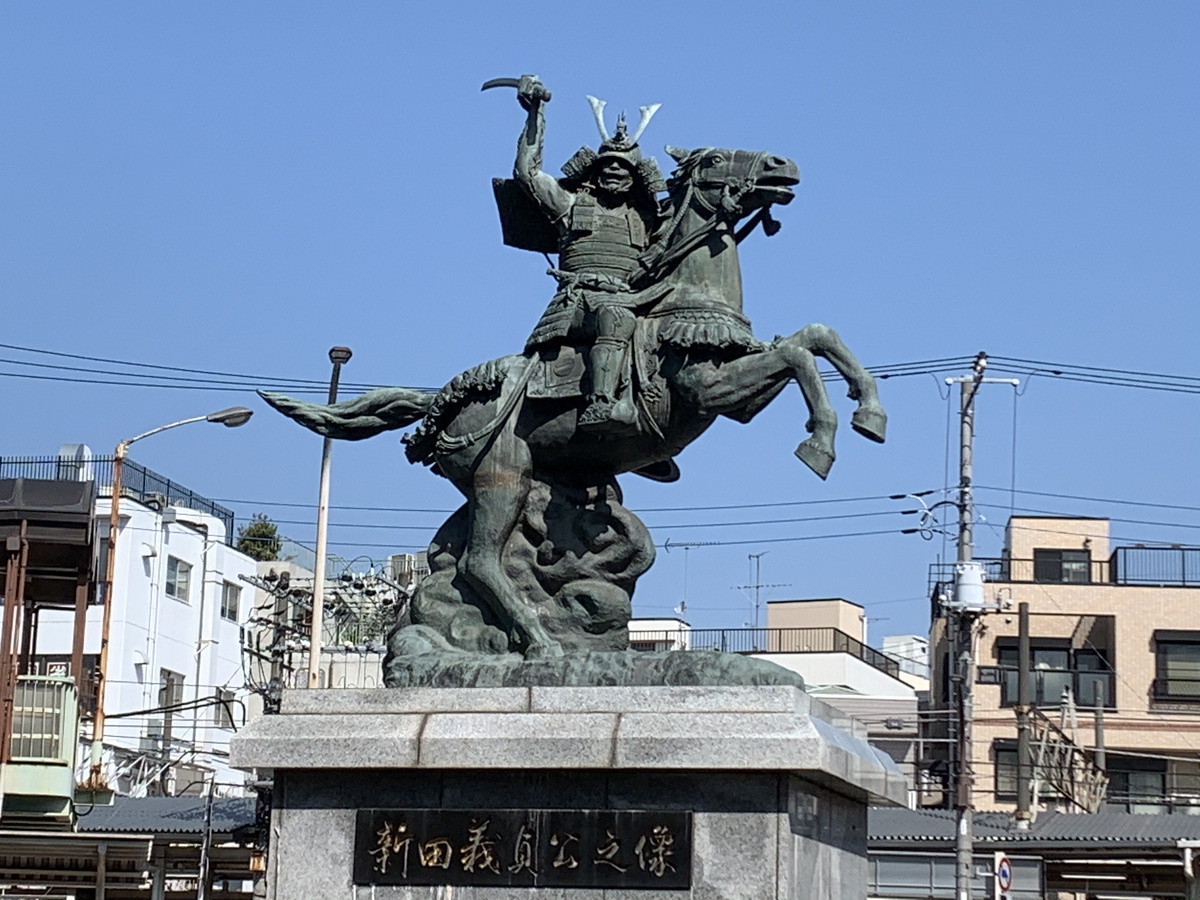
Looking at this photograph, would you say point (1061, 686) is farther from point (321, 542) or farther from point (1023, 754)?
point (321, 542)

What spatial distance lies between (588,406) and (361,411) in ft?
5.54

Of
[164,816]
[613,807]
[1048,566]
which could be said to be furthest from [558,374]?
[1048,566]

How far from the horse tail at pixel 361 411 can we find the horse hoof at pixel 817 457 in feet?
8.46

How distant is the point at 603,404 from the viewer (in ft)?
34.1

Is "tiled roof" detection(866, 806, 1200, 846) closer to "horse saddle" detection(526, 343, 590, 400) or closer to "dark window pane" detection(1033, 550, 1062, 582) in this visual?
"dark window pane" detection(1033, 550, 1062, 582)

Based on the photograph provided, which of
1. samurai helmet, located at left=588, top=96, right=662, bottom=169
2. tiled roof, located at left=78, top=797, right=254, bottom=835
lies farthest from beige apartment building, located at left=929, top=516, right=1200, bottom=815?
samurai helmet, located at left=588, top=96, right=662, bottom=169

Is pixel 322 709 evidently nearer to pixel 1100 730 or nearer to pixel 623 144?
pixel 623 144

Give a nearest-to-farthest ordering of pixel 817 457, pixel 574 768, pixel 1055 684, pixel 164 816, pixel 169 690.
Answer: pixel 574 768 < pixel 817 457 < pixel 164 816 < pixel 1055 684 < pixel 169 690

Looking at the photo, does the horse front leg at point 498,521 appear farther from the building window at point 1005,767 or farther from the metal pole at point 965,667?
the building window at point 1005,767

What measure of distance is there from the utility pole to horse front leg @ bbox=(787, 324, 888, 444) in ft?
48.6

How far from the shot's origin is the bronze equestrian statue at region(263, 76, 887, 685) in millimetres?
10320

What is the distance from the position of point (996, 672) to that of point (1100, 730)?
4.46m

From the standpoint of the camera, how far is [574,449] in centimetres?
1085

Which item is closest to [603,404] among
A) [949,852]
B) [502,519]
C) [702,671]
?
[502,519]
